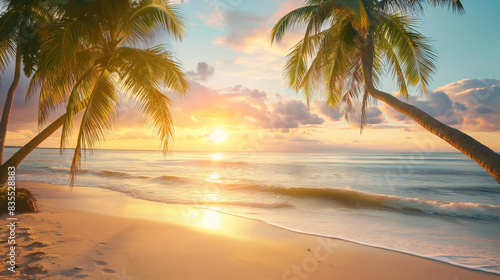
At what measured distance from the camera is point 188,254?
4242 millimetres

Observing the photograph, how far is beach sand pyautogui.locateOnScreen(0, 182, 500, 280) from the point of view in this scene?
3.46 metres

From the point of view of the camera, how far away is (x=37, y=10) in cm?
789

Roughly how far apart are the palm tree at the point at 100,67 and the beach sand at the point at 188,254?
1.49m

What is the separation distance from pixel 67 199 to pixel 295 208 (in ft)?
25.9

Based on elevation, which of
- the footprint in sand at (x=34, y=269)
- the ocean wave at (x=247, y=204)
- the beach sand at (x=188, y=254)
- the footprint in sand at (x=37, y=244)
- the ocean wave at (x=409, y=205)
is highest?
the footprint in sand at (x=34, y=269)

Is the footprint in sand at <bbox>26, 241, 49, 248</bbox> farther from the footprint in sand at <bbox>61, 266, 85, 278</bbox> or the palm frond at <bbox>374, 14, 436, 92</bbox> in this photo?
the palm frond at <bbox>374, 14, 436, 92</bbox>

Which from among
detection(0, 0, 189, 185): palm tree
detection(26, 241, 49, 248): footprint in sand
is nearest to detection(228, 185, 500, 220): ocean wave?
detection(0, 0, 189, 185): palm tree

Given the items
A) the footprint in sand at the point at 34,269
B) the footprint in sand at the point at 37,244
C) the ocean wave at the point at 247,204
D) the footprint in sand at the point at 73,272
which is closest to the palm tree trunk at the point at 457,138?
the footprint in sand at the point at 73,272

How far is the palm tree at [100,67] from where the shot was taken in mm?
5715

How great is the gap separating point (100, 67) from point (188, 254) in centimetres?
565

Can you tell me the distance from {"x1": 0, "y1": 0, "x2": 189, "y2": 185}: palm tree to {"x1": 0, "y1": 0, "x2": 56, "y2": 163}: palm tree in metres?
0.69

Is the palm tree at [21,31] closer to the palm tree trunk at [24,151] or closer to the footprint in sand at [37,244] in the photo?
the palm tree trunk at [24,151]

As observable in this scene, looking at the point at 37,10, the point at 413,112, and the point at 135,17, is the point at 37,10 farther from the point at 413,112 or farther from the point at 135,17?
the point at 413,112

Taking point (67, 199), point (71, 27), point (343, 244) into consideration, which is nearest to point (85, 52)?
point (71, 27)
